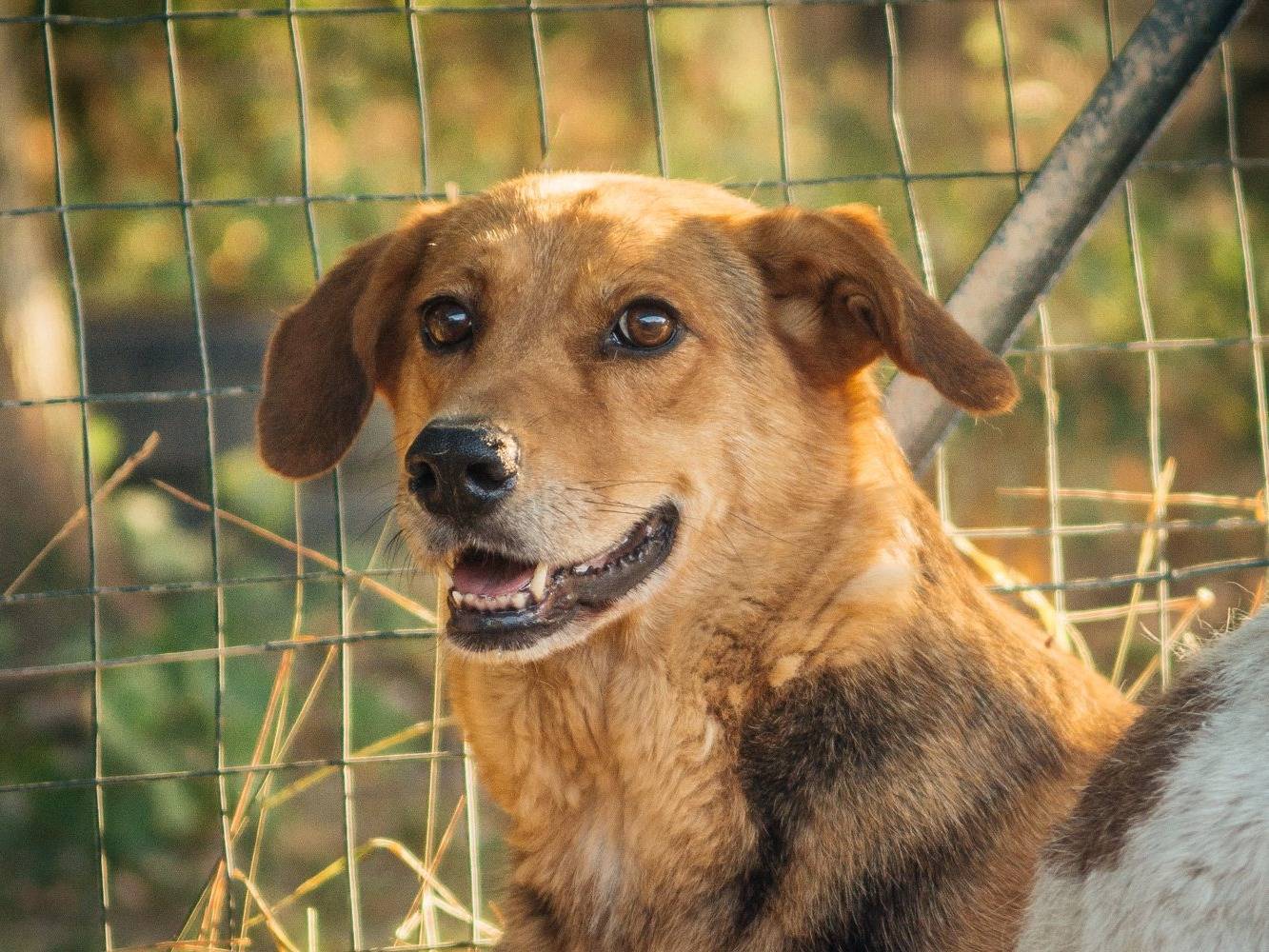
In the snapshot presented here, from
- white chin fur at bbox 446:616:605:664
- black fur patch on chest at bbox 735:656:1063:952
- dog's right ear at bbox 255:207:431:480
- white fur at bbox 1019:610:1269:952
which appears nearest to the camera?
white fur at bbox 1019:610:1269:952

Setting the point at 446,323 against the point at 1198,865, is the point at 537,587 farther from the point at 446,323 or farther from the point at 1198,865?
the point at 1198,865

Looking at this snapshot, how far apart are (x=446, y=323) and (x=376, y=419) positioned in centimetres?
591

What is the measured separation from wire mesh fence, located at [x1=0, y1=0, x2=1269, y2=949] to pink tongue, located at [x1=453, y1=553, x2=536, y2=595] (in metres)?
1.09

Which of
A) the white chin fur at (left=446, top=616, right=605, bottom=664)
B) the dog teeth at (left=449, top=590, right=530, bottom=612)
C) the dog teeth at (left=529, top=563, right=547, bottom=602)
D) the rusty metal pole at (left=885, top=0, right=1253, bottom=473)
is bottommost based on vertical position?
the white chin fur at (left=446, top=616, right=605, bottom=664)

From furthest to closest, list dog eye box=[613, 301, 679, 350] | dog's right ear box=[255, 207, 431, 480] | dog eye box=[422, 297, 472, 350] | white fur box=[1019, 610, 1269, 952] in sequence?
dog's right ear box=[255, 207, 431, 480] → dog eye box=[422, 297, 472, 350] → dog eye box=[613, 301, 679, 350] → white fur box=[1019, 610, 1269, 952]

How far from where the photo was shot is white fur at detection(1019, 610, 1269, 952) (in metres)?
1.78

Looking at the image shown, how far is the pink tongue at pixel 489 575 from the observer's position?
8.38 ft

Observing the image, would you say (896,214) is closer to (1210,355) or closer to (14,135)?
(1210,355)

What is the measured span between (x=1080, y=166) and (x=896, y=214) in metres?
3.15

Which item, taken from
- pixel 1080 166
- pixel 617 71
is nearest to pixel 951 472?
pixel 617 71

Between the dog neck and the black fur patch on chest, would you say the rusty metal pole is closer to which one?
the dog neck

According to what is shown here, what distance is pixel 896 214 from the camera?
20.8 ft

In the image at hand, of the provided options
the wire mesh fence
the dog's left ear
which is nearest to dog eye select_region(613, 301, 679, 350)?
the dog's left ear

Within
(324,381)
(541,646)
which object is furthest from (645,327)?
(324,381)
